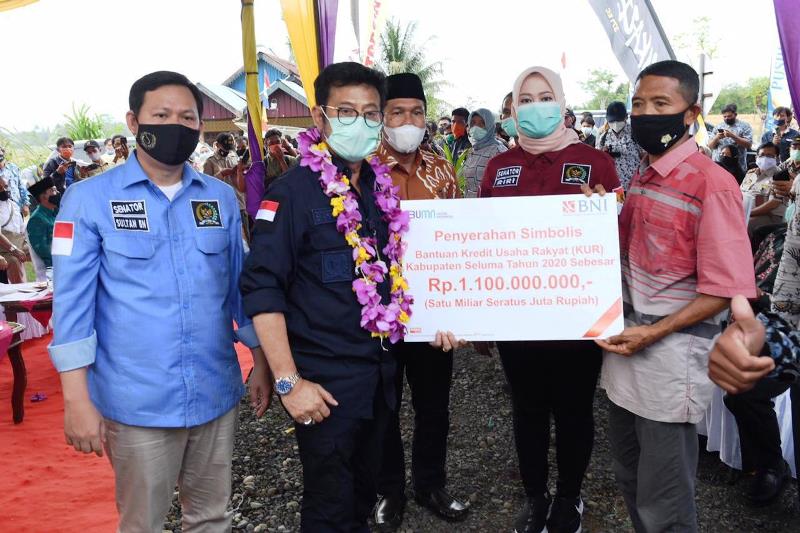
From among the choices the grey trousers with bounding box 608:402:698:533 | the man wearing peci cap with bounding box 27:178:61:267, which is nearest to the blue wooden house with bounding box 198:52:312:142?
the man wearing peci cap with bounding box 27:178:61:267

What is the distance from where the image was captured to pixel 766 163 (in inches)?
268

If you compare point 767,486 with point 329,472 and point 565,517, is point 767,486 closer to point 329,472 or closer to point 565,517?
point 565,517

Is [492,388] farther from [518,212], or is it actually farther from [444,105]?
[444,105]

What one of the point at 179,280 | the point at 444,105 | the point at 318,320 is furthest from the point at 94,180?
the point at 444,105

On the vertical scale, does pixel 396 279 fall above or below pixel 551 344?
above

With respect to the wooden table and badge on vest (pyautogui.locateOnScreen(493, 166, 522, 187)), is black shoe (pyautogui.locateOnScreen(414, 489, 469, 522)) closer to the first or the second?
badge on vest (pyautogui.locateOnScreen(493, 166, 522, 187))

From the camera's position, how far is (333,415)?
2.16 metres

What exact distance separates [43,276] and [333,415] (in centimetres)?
604

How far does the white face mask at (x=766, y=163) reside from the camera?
6.76 m

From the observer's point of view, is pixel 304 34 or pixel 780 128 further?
pixel 780 128

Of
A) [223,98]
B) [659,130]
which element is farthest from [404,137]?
[223,98]

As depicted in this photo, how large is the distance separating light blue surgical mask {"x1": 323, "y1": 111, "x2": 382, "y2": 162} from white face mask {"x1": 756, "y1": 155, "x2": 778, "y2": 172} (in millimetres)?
6332

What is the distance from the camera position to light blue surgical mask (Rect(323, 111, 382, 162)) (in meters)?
2.22

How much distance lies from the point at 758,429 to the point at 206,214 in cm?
312
